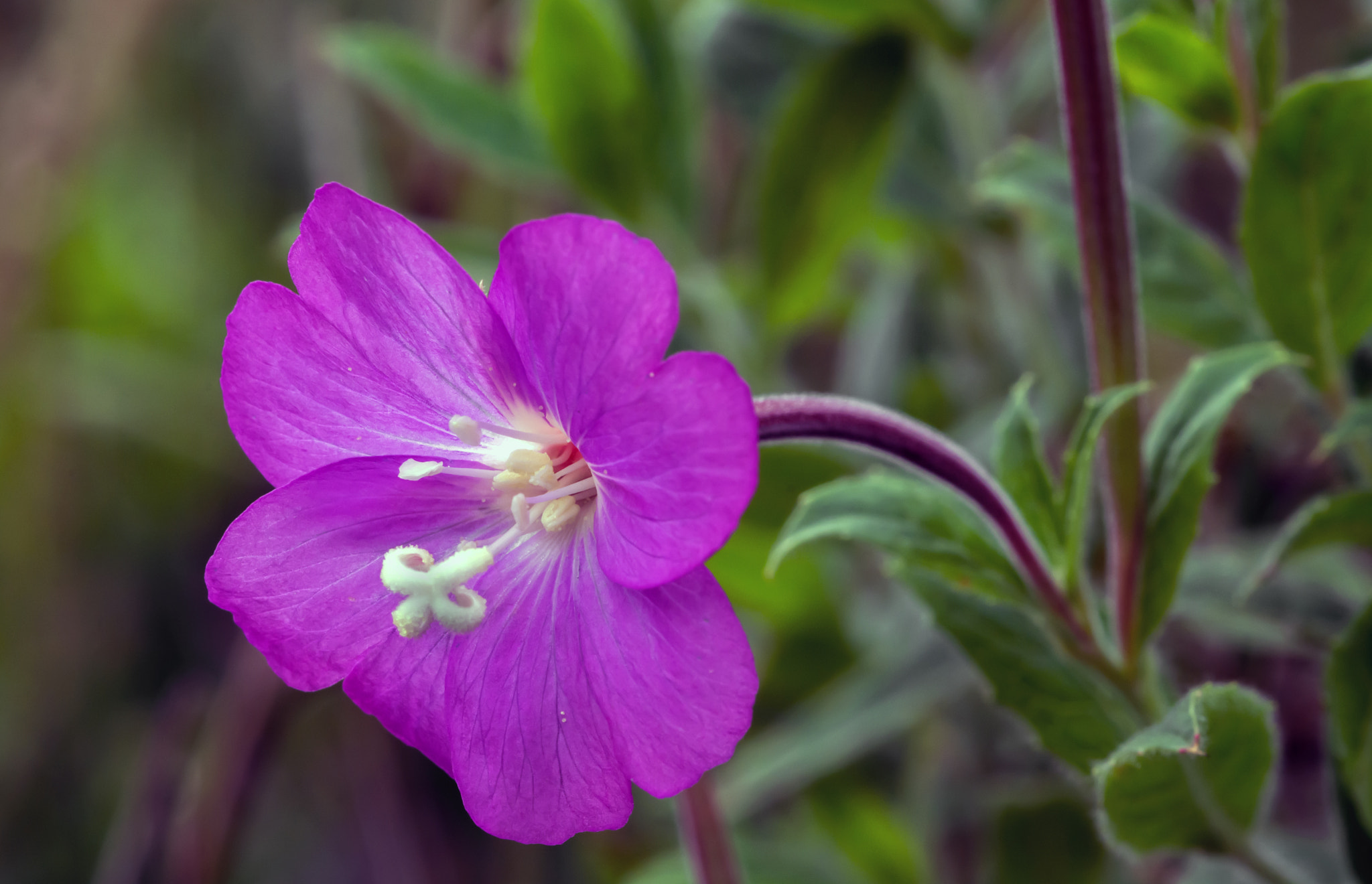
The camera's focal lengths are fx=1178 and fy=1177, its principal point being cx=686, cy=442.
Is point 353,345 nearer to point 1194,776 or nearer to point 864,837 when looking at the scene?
point 1194,776

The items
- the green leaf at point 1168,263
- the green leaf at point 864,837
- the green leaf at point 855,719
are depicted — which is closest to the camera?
Answer: the green leaf at point 1168,263

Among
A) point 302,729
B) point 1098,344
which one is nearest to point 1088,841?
point 1098,344

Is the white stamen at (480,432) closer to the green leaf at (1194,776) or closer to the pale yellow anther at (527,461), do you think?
the pale yellow anther at (527,461)

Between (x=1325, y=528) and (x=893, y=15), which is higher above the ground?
(x=893, y=15)

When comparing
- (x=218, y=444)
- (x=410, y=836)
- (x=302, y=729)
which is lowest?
(x=302, y=729)

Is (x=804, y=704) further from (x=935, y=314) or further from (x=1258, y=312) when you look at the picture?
(x=1258, y=312)

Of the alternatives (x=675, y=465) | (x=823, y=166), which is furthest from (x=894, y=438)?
(x=823, y=166)

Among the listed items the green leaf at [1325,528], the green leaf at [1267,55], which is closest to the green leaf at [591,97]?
the green leaf at [1267,55]
